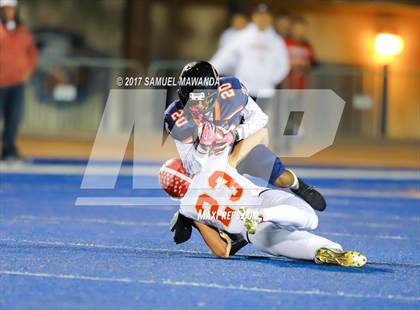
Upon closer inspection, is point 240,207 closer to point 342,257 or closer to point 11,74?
point 342,257

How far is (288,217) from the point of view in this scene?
257 inches

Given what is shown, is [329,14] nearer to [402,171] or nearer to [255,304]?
[402,171]

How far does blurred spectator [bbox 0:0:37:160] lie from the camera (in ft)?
44.2

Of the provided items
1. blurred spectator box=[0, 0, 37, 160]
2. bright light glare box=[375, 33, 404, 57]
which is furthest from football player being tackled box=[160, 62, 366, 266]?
bright light glare box=[375, 33, 404, 57]

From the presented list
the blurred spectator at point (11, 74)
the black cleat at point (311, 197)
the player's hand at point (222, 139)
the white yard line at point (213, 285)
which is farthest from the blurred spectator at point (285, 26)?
the white yard line at point (213, 285)

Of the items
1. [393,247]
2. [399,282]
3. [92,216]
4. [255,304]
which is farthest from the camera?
[92,216]

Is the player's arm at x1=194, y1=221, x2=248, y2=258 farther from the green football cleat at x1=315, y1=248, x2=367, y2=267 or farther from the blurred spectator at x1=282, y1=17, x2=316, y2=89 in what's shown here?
the blurred spectator at x1=282, y1=17, x2=316, y2=89

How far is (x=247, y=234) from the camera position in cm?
674

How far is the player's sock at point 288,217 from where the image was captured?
6473mm

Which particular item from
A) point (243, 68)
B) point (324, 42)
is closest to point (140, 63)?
point (324, 42)

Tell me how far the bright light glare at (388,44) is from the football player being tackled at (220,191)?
12625 mm

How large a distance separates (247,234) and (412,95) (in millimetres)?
11379

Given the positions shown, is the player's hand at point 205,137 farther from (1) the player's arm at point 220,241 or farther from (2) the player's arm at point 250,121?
(1) the player's arm at point 220,241

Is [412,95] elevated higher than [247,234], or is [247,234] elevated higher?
[247,234]
